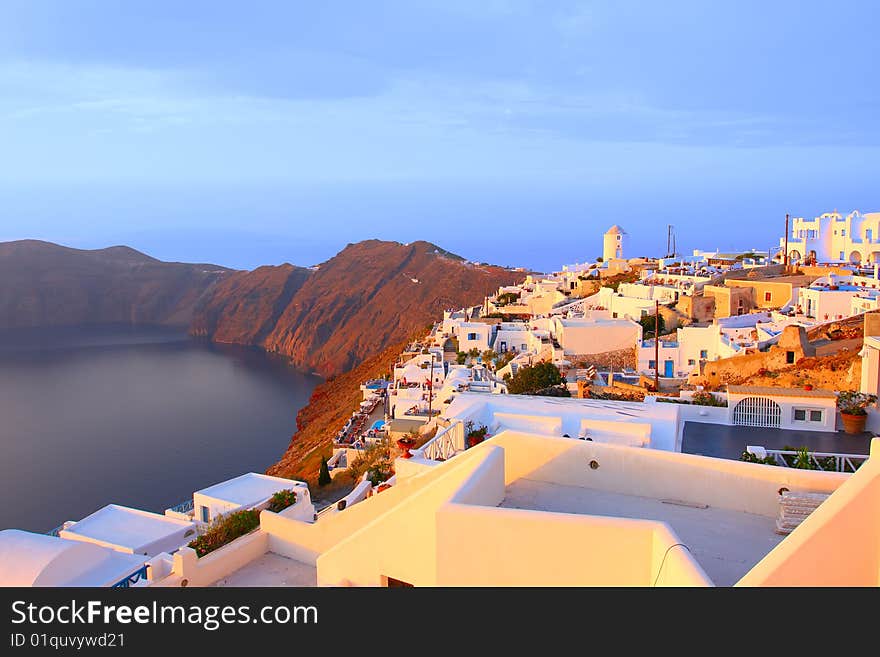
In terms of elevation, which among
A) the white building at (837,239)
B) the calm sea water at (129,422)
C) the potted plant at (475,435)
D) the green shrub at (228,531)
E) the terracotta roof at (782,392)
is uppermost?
the white building at (837,239)

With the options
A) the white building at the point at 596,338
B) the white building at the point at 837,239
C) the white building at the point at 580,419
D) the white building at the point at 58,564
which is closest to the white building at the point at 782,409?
the white building at the point at 580,419

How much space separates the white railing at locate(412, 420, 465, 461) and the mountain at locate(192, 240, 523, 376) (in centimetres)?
3963

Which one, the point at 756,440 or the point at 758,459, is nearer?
the point at 758,459

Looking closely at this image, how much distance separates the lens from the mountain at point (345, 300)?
173 ft

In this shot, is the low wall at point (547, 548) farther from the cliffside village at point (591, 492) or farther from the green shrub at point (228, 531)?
the green shrub at point (228, 531)

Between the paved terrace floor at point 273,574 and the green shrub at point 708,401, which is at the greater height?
the green shrub at point 708,401

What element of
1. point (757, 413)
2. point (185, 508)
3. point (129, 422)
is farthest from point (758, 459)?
point (129, 422)

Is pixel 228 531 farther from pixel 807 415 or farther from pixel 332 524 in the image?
pixel 807 415

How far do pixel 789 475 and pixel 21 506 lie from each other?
21.3 metres

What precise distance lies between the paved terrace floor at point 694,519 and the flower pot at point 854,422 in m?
4.68

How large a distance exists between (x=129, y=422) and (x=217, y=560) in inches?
1126

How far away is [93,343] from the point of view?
58.6 m

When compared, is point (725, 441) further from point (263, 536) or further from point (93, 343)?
point (93, 343)

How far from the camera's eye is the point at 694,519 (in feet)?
11.7
